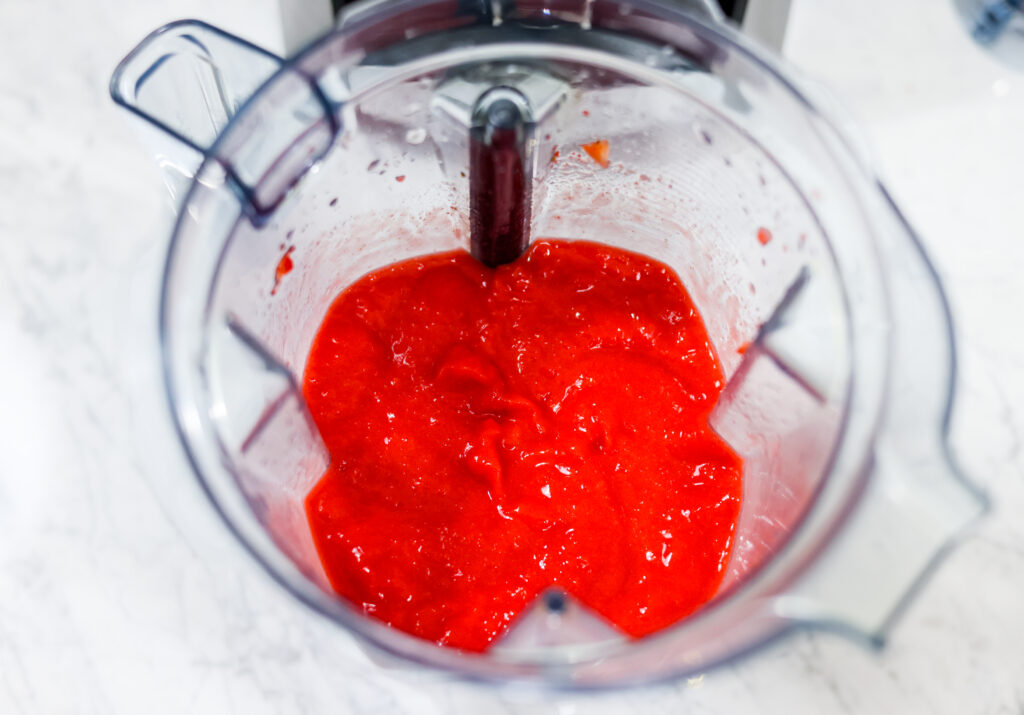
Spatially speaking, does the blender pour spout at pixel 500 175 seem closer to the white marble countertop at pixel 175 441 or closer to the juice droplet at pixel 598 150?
the juice droplet at pixel 598 150

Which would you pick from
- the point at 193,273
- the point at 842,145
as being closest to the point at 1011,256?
the point at 842,145

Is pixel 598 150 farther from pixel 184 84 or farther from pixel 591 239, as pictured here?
pixel 184 84

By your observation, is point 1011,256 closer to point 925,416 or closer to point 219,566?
point 925,416

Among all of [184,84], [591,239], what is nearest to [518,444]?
[591,239]

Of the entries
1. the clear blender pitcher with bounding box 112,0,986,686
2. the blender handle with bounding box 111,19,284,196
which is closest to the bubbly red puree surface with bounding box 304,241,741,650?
the clear blender pitcher with bounding box 112,0,986,686

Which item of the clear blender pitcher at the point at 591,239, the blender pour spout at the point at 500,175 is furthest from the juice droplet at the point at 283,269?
the blender pour spout at the point at 500,175

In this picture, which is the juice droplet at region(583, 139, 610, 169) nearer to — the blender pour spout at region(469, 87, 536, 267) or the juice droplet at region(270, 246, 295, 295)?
the blender pour spout at region(469, 87, 536, 267)
